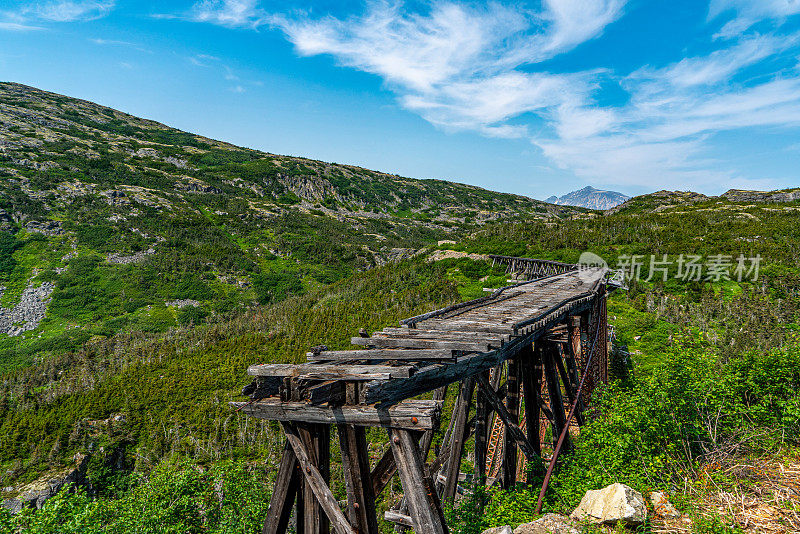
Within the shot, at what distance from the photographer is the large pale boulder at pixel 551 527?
4.32m

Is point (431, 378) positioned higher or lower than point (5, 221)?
higher

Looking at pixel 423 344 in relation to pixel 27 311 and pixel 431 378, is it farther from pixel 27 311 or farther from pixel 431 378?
pixel 27 311

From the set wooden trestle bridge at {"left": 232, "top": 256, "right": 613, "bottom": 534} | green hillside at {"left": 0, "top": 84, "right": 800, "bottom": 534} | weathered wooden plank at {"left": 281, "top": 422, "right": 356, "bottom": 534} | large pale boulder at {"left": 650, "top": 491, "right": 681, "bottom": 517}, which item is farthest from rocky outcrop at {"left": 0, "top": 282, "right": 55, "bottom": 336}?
large pale boulder at {"left": 650, "top": 491, "right": 681, "bottom": 517}

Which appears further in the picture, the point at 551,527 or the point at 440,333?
the point at 440,333

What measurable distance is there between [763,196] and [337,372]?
278 feet

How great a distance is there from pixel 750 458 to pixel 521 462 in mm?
6284

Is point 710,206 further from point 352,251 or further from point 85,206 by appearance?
point 85,206

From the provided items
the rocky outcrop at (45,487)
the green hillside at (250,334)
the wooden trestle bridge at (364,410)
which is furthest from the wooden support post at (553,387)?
the rocky outcrop at (45,487)

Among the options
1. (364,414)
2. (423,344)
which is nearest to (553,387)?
(423,344)

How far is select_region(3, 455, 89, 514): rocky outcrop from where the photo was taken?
57.8 feet

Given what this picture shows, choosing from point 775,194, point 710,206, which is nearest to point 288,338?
point 710,206

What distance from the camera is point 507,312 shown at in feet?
26.7

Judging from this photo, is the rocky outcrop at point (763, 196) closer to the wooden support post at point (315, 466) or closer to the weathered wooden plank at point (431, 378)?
the weathered wooden plank at point (431, 378)

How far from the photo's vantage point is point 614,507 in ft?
14.2
